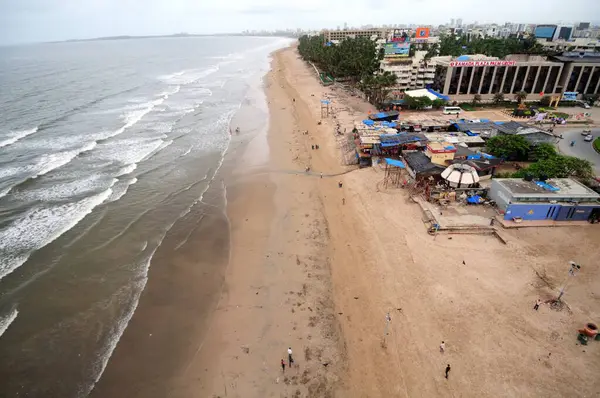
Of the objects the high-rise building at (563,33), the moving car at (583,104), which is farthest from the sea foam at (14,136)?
the high-rise building at (563,33)

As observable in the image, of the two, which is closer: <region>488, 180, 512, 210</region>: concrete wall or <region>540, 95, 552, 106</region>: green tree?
<region>488, 180, 512, 210</region>: concrete wall

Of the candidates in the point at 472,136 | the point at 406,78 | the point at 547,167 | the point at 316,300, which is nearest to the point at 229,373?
the point at 316,300

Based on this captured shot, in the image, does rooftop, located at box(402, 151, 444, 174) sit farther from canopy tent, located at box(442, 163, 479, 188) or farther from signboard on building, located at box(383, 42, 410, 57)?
signboard on building, located at box(383, 42, 410, 57)

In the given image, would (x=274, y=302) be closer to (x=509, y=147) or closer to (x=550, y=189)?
(x=550, y=189)

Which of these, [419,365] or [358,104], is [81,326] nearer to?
[419,365]

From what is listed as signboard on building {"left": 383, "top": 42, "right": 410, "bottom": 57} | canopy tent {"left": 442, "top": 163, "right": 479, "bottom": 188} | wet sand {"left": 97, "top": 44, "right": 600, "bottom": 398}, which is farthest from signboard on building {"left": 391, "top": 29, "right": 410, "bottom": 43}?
wet sand {"left": 97, "top": 44, "right": 600, "bottom": 398}

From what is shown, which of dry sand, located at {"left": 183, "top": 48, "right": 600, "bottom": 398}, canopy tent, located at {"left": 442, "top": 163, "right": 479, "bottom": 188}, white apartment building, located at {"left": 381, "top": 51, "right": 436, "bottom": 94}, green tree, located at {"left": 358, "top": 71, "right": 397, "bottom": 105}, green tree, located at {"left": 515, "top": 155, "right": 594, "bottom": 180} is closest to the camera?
dry sand, located at {"left": 183, "top": 48, "right": 600, "bottom": 398}
